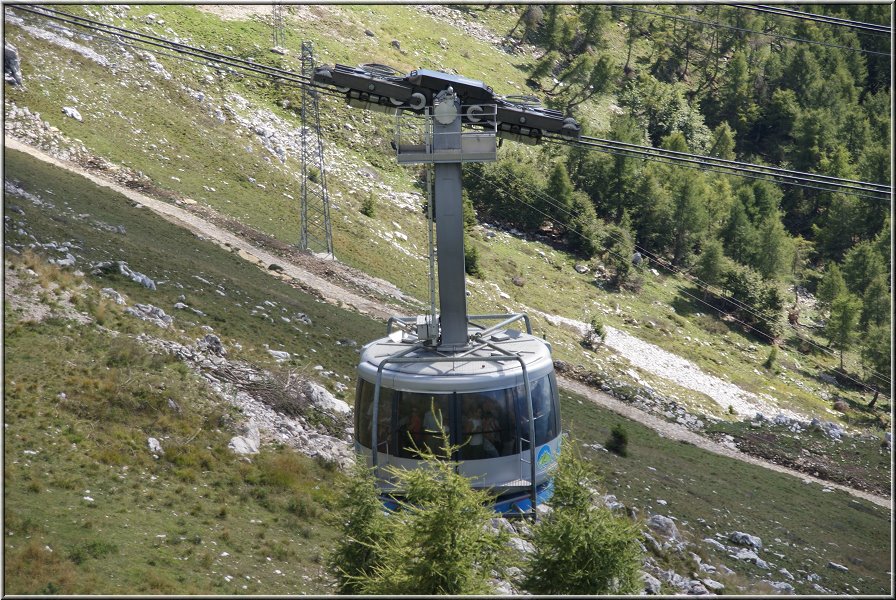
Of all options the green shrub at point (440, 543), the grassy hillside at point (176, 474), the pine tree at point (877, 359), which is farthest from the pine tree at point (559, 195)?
the green shrub at point (440, 543)

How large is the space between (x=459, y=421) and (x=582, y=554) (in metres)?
2.66

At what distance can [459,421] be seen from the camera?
41.1ft

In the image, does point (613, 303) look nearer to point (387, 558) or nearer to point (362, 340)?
point (362, 340)

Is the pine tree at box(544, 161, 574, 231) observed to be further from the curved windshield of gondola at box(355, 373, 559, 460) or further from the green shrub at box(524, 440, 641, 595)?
the green shrub at box(524, 440, 641, 595)

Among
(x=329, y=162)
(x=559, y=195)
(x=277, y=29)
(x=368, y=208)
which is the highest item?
(x=277, y=29)

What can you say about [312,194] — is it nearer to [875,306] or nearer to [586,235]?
[586,235]

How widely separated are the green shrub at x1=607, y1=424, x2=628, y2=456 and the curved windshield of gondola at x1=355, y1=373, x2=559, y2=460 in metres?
21.5

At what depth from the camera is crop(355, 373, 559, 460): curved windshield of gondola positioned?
12.5 metres

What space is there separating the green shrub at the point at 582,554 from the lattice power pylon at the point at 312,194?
33.3 m

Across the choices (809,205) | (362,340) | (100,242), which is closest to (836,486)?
(362,340)

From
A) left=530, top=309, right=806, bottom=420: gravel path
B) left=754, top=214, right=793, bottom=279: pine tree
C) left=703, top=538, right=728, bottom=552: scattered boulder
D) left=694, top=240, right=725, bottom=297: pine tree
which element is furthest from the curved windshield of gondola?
left=754, top=214, right=793, bottom=279: pine tree

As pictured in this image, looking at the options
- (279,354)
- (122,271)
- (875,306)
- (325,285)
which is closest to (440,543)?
(279,354)

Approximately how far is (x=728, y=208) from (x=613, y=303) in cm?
3472

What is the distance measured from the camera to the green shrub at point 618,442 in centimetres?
3350
